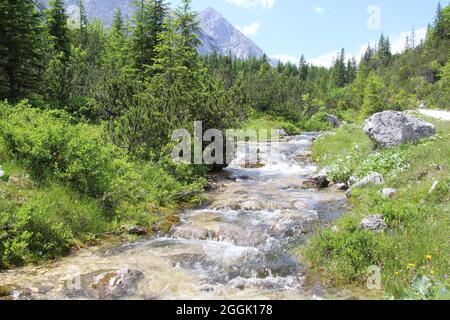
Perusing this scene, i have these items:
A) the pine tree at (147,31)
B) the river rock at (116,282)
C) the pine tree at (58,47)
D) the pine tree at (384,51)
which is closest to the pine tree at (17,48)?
the pine tree at (58,47)

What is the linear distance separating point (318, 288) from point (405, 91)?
81.6 m

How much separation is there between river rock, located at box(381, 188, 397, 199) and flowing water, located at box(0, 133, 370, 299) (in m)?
1.40

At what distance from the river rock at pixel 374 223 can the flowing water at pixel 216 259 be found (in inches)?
64.6

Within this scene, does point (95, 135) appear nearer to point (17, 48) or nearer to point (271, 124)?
point (17, 48)

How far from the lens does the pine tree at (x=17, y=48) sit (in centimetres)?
1847

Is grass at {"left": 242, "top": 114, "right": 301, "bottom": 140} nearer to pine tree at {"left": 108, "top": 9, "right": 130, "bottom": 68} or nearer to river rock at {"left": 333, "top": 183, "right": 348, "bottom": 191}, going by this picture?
pine tree at {"left": 108, "top": 9, "right": 130, "bottom": 68}

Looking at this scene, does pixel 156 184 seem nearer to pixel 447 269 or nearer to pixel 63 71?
pixel 447 269

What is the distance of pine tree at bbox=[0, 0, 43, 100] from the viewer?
60.6ft

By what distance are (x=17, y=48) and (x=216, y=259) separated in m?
16.1

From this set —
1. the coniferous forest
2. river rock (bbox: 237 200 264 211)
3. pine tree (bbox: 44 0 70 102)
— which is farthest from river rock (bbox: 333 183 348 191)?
pine tree (bbox: 44 0 70 102)

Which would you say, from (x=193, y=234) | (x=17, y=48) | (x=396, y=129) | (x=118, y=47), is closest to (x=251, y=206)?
(x=193, y=234)

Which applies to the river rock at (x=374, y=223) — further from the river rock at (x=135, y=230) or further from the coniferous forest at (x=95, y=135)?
the river rock at (x=135, y=230)

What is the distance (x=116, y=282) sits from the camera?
7156 mm

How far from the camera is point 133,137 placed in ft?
48.4
